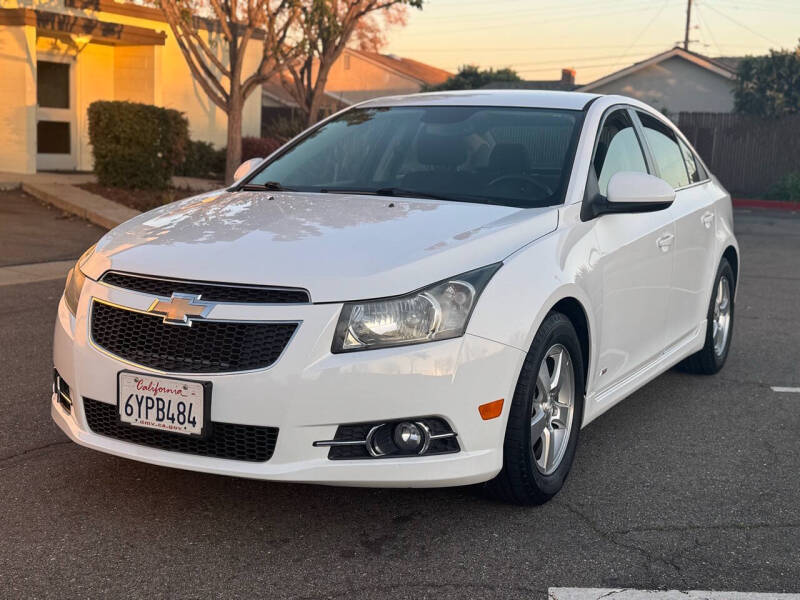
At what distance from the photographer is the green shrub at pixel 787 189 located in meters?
25.6

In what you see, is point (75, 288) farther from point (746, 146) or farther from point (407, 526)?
point (746, 146)

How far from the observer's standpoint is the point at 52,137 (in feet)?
62.8

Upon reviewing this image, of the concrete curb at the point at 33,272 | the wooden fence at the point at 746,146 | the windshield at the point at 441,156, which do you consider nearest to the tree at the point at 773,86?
the wooden fence at the point at 746,146

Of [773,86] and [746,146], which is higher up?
[773,86]

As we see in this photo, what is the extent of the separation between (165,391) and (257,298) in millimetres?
449

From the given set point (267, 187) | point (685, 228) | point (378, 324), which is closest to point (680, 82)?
point (685, 228)

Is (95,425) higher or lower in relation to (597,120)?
lower

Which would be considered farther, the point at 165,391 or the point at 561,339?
the point at 561,339

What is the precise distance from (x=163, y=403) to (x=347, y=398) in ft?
2.11

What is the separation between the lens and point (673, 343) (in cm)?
558

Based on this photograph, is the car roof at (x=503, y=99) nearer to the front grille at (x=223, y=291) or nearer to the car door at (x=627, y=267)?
the car door at (x=627, y=267)

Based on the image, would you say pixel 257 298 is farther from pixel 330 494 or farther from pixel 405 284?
pixel 330 494

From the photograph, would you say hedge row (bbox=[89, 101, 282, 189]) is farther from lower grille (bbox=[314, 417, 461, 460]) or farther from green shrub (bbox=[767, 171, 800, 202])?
green shrub (bbox=[767, 171, 800, 202])

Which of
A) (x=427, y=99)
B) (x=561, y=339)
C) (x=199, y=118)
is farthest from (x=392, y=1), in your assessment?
(x=561, y=339)
